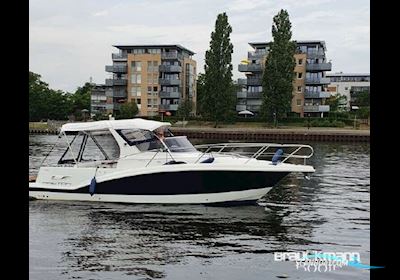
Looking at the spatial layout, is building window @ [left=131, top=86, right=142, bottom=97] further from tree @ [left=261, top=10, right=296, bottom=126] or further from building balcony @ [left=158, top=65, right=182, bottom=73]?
tree @ [left=261, top=10, right=296, bottom=126]

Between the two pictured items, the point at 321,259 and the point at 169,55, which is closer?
the point at 321,259

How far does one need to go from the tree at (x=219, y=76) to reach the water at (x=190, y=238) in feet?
204

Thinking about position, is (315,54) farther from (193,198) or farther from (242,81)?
(193,198)

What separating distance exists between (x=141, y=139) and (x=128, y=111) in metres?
76.9

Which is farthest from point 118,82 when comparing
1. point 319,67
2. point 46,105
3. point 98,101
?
point 319,67

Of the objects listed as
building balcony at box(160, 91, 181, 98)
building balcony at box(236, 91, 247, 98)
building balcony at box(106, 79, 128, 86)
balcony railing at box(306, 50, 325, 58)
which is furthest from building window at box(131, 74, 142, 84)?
balcony railing at box(306, 50, 325, 58)

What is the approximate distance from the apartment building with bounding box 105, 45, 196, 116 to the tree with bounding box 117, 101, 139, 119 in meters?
6.15

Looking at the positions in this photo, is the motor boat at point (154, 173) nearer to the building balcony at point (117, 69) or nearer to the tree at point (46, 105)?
the building balcony at point (117, 69)

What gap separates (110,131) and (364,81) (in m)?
159

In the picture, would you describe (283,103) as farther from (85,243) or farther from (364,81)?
(364,81)

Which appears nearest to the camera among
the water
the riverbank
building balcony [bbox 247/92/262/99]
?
the water

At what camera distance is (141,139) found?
18.5 meters

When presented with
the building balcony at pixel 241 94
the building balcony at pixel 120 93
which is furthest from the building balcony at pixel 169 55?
the building balcony at pixel 241 94

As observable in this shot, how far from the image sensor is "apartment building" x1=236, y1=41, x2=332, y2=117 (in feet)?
308
